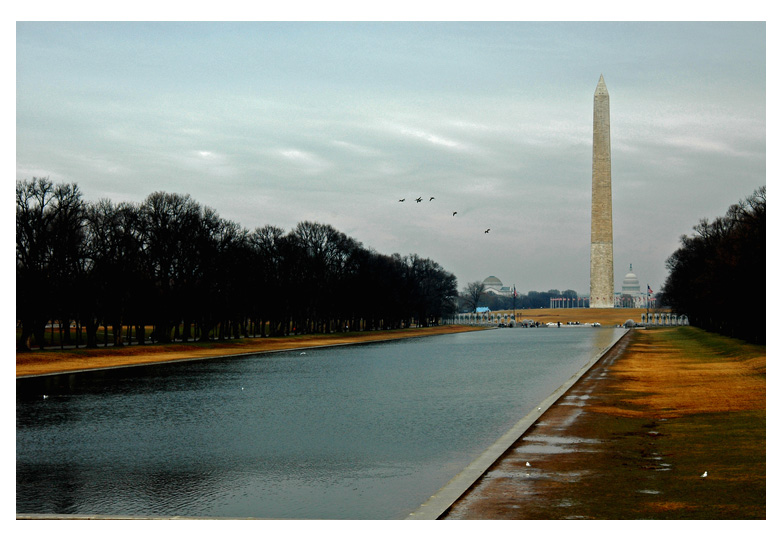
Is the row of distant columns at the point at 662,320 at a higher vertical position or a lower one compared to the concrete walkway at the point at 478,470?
lower

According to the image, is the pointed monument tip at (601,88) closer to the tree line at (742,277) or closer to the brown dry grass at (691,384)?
the tree line at (742,277)

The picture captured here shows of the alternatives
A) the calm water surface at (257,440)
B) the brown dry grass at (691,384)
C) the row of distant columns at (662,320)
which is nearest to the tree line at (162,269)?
the calm water surface at (257,440)

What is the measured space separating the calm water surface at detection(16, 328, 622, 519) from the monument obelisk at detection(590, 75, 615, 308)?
100 metres

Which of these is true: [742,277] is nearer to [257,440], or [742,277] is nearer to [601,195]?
[257,440]

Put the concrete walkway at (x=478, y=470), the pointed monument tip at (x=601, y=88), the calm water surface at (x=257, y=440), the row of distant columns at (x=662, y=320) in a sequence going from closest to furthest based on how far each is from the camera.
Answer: the concrete walkway at (x=478, y=470) → the calm water surface at (x=257, y=440) → the pointed monument tip at (x=601, y=88) → the row of distant columns at (x=662, y=320)

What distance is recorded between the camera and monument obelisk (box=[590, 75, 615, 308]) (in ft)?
420

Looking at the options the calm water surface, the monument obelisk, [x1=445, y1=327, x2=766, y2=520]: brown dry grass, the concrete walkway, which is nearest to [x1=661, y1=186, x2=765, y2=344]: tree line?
the calm water surface

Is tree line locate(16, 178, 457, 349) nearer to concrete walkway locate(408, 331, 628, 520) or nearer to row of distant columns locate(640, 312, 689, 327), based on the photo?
concrete walkway locate(408, 331, 628, 520)

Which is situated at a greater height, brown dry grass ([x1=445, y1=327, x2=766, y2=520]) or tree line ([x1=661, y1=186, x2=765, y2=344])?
tree line ([x1=661, y1=186, x2=765, y2=344])

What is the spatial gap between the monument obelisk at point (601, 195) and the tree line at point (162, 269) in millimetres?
40409

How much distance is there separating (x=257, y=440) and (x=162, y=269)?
5641 cm

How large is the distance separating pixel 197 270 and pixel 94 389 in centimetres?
4371

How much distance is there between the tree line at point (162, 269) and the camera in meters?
55.5

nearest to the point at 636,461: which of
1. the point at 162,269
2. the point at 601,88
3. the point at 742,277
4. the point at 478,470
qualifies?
the point at 478,470
